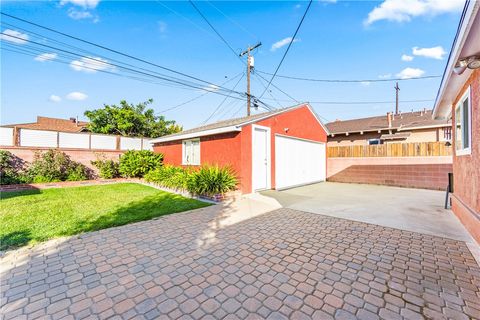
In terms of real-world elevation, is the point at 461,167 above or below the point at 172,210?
above

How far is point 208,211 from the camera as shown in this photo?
6.20m

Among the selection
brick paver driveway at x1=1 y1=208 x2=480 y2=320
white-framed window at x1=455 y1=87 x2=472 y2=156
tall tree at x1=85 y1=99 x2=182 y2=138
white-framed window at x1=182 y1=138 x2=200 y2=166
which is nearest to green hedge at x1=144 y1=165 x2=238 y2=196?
white-framed window at x1=182 y1=138 x2=200 y2=166

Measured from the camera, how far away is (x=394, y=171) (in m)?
11.2

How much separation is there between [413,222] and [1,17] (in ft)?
45.2

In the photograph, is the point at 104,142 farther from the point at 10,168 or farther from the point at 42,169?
the point at 10,168

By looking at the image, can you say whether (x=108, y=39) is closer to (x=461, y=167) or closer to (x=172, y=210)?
(x=172, y=210)

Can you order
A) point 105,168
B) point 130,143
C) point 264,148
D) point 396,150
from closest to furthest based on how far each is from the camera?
point 264,148
point 396,150
point 105,168
point 130,143

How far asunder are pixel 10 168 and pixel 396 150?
768 inches

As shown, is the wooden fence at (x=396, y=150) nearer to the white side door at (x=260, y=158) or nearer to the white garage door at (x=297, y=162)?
the white garage door at (x=297, y=162)

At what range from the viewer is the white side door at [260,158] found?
8859mm

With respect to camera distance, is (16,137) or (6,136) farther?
(16,137)


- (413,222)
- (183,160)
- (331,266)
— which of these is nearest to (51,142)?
(183,160)

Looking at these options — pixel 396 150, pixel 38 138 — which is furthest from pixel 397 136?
pixel 38 138

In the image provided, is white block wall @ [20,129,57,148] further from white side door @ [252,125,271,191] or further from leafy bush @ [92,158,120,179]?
white side door @ [252,125,271,191]
